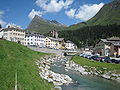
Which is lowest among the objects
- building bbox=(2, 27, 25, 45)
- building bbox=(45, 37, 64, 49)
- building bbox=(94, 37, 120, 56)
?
building bbox=(94, 37, 120, 56)

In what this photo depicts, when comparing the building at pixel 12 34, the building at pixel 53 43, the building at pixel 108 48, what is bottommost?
the building at pixel 108 48

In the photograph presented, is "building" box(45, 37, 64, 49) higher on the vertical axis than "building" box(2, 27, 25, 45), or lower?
lower

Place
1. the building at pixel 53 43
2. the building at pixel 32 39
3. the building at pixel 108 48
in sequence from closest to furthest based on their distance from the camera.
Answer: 1. the building at pixel 108 48
2. the building at pixel 32 39
3. the building at pixel 53 43

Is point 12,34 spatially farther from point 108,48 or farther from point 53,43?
point 108,48

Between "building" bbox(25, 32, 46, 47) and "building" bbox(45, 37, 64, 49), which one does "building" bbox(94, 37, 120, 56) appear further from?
"building" bbox(45, 37, 64, 49)

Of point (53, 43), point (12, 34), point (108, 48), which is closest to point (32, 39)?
point (12, 34)

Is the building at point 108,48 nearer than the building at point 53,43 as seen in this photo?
Yes

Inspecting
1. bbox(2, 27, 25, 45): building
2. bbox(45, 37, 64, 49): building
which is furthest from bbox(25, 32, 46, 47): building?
bbox(2, 27, 25, 45): building

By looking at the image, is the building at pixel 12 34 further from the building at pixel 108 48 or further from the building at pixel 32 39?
the building at pixel 108 48

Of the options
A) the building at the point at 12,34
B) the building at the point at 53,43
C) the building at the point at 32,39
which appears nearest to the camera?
the building at the point at 12,34

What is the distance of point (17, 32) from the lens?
424ft

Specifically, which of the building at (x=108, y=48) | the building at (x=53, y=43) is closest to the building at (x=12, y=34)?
the building at (x=53, y=43)

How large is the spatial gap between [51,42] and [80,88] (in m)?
140

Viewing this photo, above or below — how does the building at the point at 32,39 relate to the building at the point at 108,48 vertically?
above
